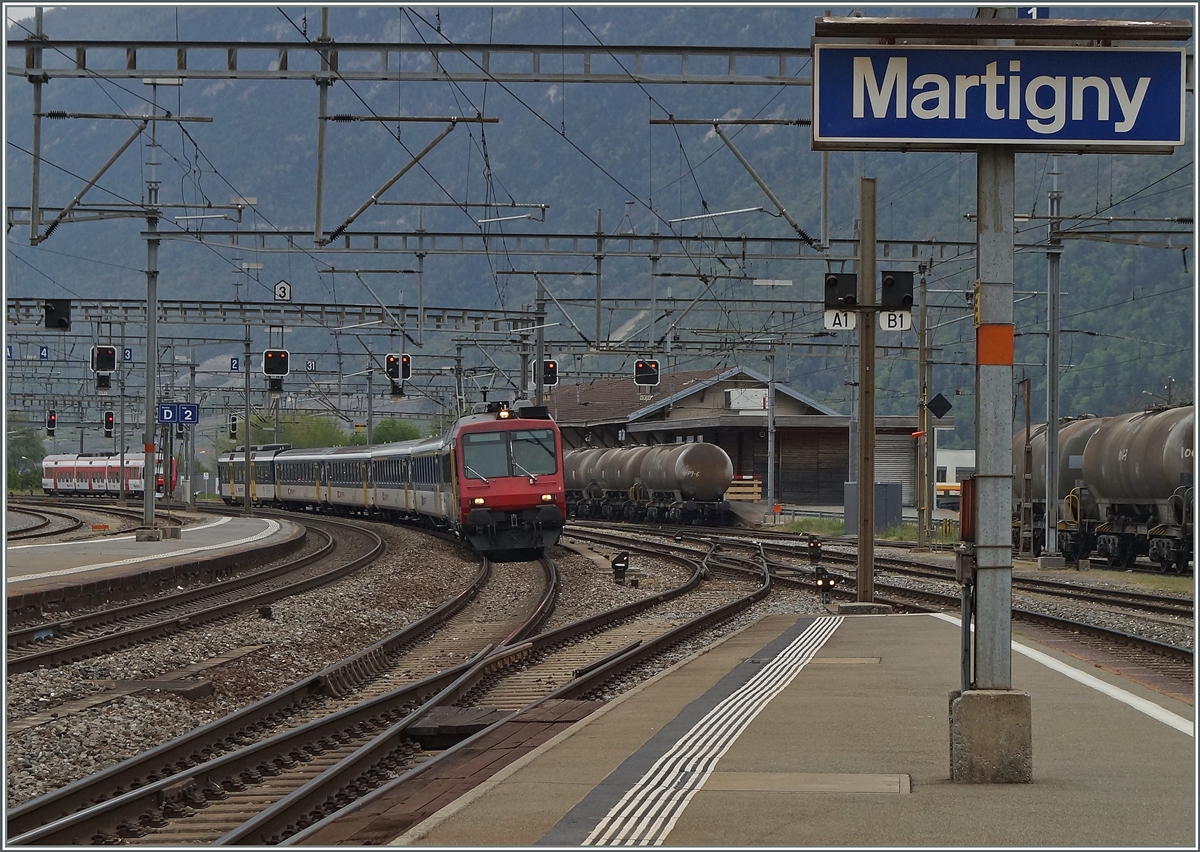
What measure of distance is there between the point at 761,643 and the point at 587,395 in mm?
71370

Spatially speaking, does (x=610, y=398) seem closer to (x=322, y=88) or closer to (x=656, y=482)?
(x=656, y=482)

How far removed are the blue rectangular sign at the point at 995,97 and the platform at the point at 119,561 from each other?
43.1 ft

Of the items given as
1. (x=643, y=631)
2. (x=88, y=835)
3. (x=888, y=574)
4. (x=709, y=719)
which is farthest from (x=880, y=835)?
(x=888, y=574)

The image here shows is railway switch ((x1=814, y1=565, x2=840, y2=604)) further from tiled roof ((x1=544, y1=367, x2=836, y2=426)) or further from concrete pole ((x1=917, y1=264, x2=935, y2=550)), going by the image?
tiled roof ((x1=544, y1=367, x2=836, y2=426))

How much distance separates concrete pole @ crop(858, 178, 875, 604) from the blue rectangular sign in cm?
1080

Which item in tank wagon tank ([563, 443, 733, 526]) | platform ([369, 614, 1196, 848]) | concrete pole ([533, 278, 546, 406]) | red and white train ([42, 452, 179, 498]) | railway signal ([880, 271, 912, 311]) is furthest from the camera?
red and white train ([42, 452, 179, 498])

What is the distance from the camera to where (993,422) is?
7176 mm

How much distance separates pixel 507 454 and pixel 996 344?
23.0 m

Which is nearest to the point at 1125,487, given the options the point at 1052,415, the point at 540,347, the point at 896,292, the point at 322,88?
the point at 1052,415

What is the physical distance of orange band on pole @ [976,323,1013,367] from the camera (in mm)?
7102

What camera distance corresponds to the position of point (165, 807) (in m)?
8.06

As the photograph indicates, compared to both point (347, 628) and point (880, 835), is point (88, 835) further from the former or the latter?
point (347, 628)

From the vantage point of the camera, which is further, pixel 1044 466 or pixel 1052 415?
pixel 1044 466

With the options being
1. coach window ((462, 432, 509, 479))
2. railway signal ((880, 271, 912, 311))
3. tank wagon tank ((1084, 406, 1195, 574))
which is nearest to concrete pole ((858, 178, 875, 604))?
railway signal ((880, 271, 912, 311))
